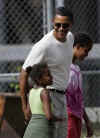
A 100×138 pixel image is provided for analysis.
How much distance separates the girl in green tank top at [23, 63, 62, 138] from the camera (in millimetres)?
4270

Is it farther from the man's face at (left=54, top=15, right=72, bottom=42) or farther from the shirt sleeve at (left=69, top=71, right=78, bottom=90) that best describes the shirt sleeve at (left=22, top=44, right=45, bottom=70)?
the shirt sleeve at (left=69, top=71, right=78, bottom=90)

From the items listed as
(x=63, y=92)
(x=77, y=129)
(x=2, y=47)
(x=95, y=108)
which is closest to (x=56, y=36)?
(x=63, y=92)

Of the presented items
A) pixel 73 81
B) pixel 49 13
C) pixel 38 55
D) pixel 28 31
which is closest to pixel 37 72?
pixel 38 55

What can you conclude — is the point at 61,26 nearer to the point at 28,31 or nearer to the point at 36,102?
the point at 36,102

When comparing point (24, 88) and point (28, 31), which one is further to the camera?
point (28, 31)

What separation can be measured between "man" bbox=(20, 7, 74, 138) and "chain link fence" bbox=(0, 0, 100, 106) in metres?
2.93

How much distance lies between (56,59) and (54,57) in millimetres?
23

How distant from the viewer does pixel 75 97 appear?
5203 millimetres

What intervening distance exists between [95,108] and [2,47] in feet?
5.36

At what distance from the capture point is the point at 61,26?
4.79 meters

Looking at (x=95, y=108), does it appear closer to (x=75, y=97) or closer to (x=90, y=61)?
(x=90, y=61)

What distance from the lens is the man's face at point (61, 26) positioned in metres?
4.78

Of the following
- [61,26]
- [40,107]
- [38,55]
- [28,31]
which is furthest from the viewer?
[28,31]

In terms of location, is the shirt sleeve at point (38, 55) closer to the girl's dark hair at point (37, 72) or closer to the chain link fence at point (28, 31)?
the girl's dark hair at point (37, 72)
